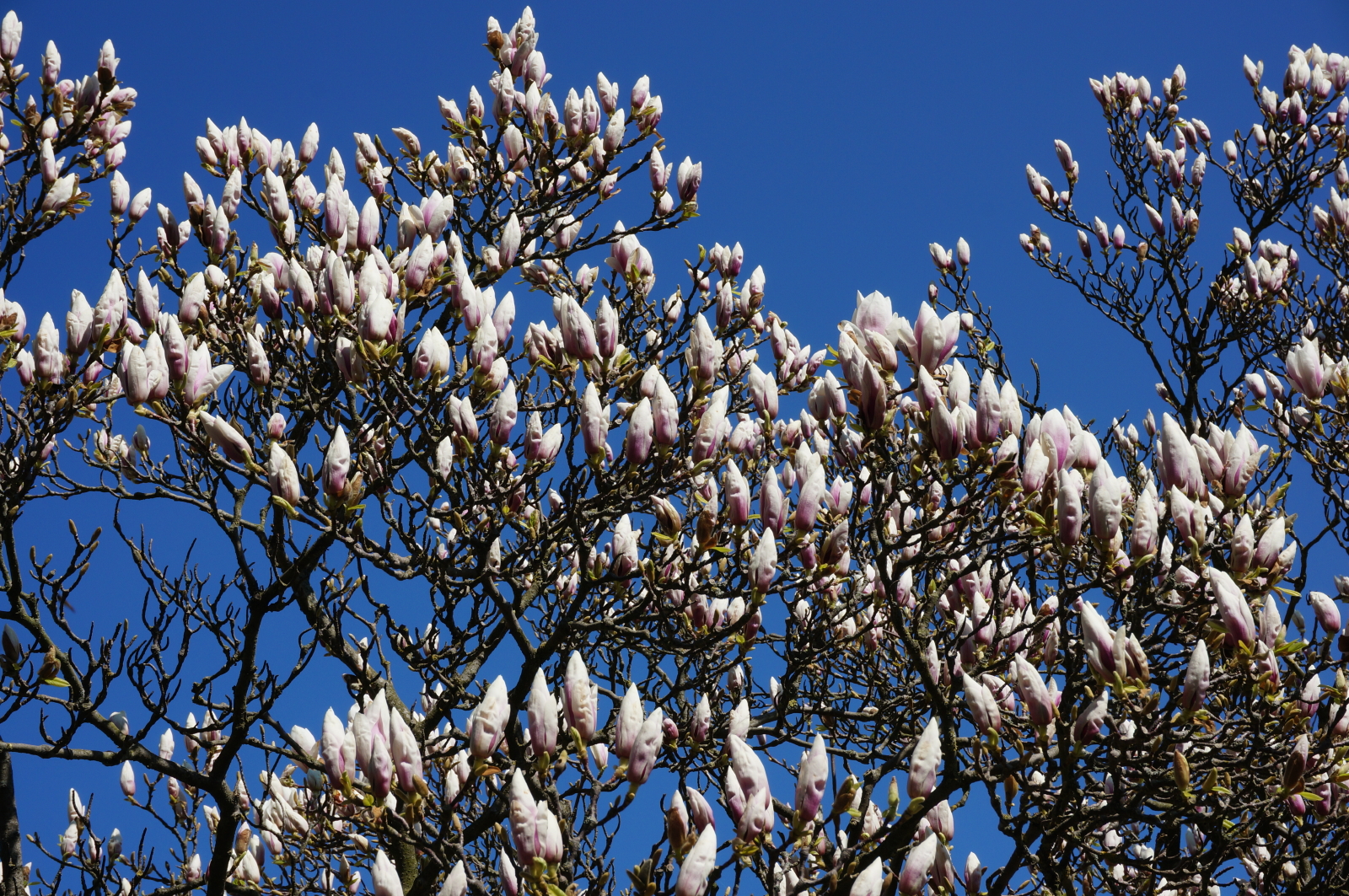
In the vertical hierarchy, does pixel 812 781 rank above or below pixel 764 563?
below

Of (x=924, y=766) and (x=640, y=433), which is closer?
(x=924, y=766)

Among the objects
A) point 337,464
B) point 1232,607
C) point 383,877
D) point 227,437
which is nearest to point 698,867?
point 383,877

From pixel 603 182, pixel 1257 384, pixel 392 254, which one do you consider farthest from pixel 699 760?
pixel 1257 384

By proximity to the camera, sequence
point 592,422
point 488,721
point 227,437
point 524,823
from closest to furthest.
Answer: point 524,823
point 488,721
point 592,422
point 227,437

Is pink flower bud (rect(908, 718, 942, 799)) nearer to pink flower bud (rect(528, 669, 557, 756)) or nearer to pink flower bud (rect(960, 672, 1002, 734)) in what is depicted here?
pink flower bud (rect(960, 672, 1002, 734))

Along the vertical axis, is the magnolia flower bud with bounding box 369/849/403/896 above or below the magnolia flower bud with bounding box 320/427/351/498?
below

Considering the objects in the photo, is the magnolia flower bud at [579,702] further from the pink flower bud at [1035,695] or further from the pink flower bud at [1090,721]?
the pink flower bud at [1090,721]

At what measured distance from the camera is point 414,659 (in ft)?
13.8

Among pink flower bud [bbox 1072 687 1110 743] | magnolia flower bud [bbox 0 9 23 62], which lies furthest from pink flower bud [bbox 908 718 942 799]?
magnolia flower bud [bbox 0 9 23 62]

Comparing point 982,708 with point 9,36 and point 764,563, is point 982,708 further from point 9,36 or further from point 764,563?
point 9,36

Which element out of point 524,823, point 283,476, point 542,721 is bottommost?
point 524,823

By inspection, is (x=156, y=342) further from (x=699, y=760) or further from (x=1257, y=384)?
(x=1257, y=384)

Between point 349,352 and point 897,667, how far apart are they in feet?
9.94

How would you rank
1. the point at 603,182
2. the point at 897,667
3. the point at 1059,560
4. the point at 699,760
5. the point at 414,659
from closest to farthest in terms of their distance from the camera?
the point at 1059,560 → the point at 414,659 → the point at 699,760 → the point at 897,667 → the point at 603,182
